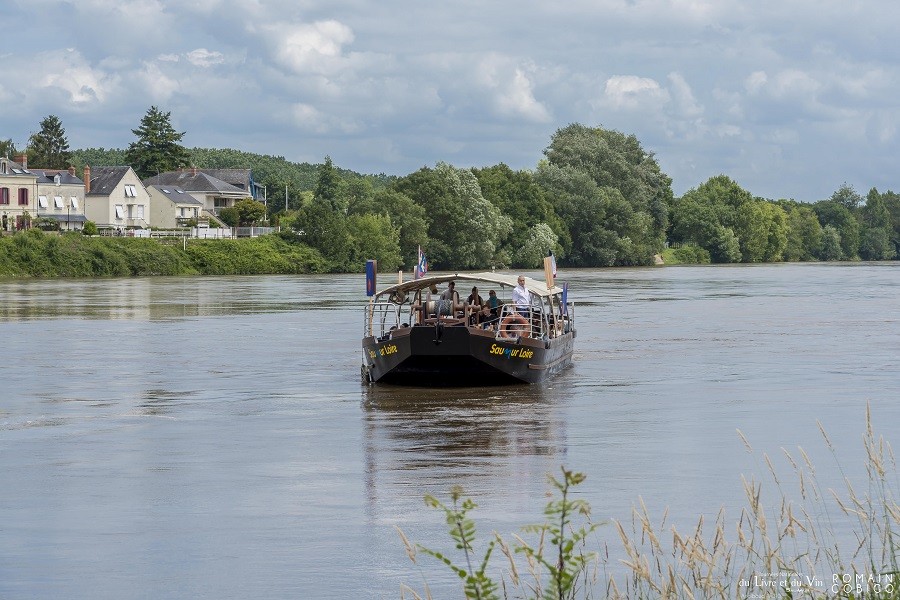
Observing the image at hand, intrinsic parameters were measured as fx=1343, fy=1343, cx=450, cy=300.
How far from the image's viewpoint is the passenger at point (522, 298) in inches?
1168

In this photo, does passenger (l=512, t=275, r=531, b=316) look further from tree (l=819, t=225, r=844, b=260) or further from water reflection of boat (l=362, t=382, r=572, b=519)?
tree (l=819, t=225, r=844, b=260)

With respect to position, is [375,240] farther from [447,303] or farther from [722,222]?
[447,303]

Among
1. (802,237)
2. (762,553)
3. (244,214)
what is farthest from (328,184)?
(762,553)

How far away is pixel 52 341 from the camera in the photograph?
4322 cm

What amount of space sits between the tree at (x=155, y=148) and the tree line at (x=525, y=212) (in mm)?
127

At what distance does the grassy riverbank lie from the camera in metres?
102

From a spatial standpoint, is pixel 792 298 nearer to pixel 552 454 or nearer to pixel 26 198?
pixel 552 454

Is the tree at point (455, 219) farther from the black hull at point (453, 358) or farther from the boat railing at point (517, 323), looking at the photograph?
the black hull at point (453, 358)

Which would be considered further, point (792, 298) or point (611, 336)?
point (792, 298)

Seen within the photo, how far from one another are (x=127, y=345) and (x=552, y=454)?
25.0 metres

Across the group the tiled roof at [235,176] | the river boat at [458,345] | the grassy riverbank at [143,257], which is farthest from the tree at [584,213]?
the river boat at [458,345]

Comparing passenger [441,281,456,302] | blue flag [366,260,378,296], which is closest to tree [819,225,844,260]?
passenger [441,281,456,302]

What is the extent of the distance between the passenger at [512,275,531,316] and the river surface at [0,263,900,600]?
1.92m

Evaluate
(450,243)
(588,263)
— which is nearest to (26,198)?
(450,243)
